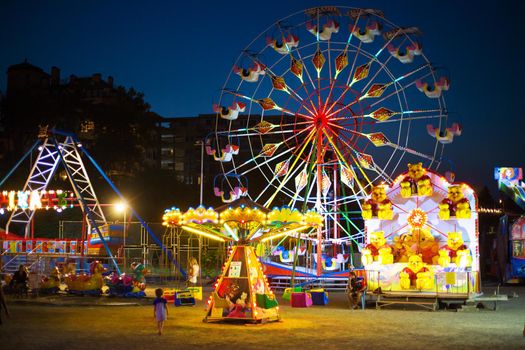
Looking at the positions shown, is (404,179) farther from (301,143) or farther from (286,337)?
(286,337)

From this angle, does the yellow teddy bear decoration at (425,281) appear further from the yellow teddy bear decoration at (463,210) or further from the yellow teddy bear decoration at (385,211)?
the yellow teddy bear decoration at (385,211)

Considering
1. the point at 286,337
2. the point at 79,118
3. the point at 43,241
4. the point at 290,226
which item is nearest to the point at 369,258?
the point at 290,226

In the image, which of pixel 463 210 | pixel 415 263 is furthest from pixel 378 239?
pixel 463 210

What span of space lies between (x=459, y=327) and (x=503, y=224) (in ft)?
76.8

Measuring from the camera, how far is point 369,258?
86.1 ft

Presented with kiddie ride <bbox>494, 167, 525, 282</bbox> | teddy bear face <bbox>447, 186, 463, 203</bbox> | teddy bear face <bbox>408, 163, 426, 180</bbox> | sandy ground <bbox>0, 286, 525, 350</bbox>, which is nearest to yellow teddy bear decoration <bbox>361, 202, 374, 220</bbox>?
teddy bear face <bbox>408, 163, 426, 180</bbox>

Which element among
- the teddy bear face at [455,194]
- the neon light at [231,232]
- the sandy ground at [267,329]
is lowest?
the sandy ground at [267,329]

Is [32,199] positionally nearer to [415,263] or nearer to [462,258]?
[415,263]

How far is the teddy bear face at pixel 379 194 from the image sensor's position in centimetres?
2697

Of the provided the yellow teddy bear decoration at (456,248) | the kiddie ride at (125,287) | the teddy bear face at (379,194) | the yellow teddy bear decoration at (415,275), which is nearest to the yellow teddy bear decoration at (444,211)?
the yellow teddy bear decoration at (456,248)

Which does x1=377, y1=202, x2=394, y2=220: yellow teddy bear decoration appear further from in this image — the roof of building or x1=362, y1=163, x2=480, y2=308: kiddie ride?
the roof of building

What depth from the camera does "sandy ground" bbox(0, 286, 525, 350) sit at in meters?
15.0

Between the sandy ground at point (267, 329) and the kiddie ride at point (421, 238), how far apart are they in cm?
143

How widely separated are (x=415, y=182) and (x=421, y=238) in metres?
2.13
